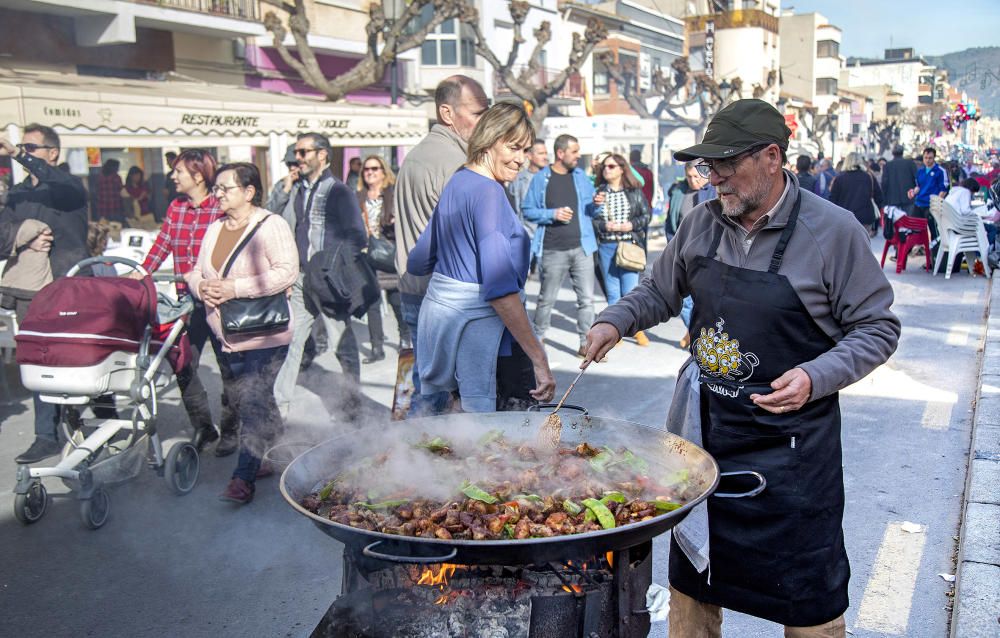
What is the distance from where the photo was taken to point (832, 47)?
3415 inches

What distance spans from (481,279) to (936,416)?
4.50 m

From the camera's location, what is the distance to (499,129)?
3.80m

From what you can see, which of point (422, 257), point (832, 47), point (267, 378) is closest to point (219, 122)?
point (267, 378)

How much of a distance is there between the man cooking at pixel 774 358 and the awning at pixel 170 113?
376 inches

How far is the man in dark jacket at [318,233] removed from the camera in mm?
6582

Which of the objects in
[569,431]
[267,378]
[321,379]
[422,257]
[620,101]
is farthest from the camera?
[620,101]

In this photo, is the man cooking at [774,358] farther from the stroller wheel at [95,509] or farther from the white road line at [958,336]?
the white road line at [958,336]

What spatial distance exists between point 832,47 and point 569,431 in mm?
94076

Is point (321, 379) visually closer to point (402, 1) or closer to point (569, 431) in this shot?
point (569, 431)

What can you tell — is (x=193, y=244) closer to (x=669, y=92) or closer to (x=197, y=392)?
(x=197, y=392)

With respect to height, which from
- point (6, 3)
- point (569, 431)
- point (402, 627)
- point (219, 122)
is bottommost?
point (402, 627)

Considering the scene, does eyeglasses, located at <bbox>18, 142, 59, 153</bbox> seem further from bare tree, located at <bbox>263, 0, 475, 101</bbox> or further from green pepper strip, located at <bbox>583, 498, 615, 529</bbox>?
bare tree, located at <bbox>263, 0, 475, 101</bbox>

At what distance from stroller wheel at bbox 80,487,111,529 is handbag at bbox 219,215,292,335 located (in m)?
1.16

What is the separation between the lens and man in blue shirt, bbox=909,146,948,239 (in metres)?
14.8
